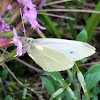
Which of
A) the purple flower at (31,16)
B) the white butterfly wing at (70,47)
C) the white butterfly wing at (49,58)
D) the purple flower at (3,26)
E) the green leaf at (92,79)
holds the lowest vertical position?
the green leaf at (92,79)

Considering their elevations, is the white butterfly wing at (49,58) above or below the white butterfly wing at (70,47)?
below

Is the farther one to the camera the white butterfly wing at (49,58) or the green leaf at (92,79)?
the green leaf at (92,79)

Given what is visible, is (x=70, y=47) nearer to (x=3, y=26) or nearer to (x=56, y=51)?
(x=56, y=51)

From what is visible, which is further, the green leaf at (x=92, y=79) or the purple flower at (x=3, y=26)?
the green leaf at (x=92, y=79)

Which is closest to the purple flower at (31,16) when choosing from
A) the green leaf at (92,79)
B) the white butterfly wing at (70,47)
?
the white butterfly wing at (70,47)

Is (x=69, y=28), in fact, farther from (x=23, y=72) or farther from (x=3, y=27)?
(x=3, y=27)

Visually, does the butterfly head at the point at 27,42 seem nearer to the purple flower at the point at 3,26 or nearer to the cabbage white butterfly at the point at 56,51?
the cabbage white butterfly at the point at 56,51

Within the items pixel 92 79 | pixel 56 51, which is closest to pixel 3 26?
pixel 56 51

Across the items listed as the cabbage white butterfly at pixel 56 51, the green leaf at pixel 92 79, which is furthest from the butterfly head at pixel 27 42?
the green leaf at pixel 92 79
